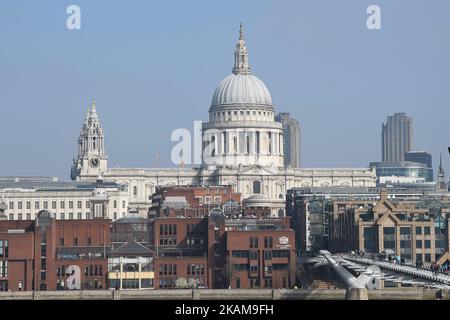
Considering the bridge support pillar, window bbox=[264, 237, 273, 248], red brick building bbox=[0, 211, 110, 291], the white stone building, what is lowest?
the bridge support pillar

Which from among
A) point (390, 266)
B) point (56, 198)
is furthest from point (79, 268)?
point (56, 198)

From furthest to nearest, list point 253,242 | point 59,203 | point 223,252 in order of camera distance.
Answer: point 59,203
point 223,252
point 253,242

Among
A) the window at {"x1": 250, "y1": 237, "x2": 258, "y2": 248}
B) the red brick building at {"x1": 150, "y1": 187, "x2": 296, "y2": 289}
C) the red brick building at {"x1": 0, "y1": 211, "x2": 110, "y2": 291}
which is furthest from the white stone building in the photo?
the window at {"x1": 250, "y1": 237, "x2": 258, "y2": 248}

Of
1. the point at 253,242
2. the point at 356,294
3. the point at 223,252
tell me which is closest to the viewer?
the point at 356,294

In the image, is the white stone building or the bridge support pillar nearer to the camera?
the bridge support pillar

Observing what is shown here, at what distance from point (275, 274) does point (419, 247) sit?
15.0m

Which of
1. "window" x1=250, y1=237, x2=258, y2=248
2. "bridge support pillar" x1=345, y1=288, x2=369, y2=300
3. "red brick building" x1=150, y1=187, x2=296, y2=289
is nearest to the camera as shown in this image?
"bridge support pillar" x1=345, y1=288, x2=369, y2=300

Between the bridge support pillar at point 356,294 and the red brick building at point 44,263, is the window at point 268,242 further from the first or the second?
the bridge support pillar at point 356,294

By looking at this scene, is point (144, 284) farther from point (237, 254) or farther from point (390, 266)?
point (390, 266)

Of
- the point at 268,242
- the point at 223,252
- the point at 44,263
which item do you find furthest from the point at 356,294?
the point at 223,252

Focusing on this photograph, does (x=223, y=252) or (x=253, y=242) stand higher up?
(x=253, y=242)

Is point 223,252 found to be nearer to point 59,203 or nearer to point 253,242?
point 253,242

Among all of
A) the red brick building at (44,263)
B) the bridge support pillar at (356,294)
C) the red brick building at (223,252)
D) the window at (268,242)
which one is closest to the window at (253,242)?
the red brick building at (223,252)

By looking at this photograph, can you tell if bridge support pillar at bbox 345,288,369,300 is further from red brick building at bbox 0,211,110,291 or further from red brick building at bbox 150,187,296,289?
red brick building at bbox 0,211,110,291
